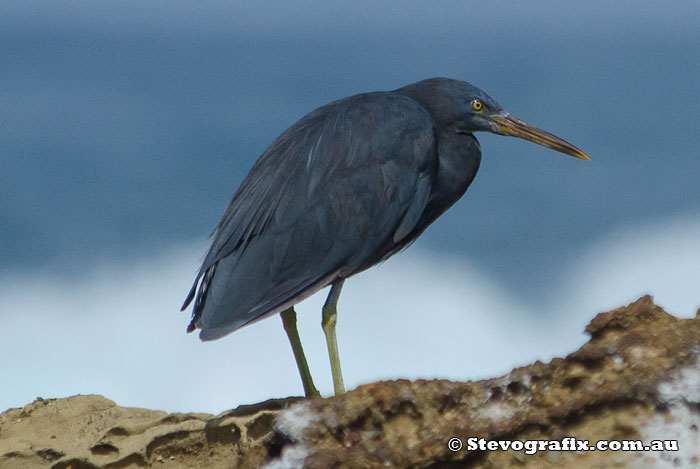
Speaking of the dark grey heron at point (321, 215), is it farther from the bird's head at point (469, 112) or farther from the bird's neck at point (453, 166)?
the bird's head at point (469, 112)

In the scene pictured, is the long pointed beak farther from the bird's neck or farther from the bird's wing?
the bird's wing

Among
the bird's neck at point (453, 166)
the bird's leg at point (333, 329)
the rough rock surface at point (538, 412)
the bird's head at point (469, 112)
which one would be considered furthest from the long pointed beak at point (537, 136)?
the rough rock surface at point (538, 412)

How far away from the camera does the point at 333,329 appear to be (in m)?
6.61

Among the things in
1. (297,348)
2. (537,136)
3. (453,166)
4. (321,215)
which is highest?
(537,136)

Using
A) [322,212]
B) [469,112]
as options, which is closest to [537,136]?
[469,112]

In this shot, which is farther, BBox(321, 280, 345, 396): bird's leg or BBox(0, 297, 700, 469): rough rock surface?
BBox(321, 280, 345, 396): bird's leg

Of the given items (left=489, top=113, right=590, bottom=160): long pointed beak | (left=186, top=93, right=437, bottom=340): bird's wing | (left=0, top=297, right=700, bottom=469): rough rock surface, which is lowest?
(left=0, top=297, right=700, bottom=469): rough rock surface

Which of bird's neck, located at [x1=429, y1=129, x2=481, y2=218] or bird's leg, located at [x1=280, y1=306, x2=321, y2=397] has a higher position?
bird's neck, located at [x1=429, y1=129, x2=481, y2=218]

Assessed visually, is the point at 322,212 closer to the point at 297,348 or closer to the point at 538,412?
the point at 297,348

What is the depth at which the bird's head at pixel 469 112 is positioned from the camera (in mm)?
7320

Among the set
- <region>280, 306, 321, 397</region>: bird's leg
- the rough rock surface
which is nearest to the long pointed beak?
<region>280, 306, 321, 397</region>: bird's leg

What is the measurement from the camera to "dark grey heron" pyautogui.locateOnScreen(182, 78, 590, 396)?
21.2 ft

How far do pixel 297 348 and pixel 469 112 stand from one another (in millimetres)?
2366

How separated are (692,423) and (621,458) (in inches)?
14.0
